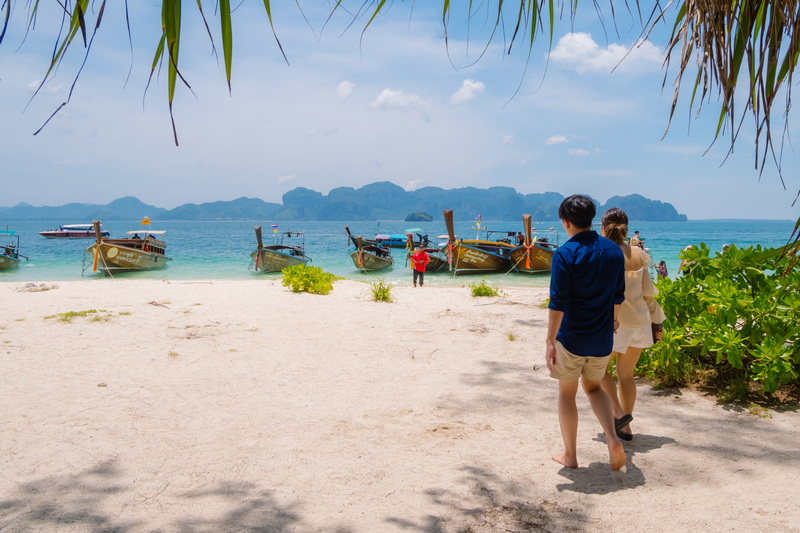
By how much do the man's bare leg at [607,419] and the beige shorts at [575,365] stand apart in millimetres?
83

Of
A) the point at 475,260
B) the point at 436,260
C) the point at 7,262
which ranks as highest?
the point at 475,260

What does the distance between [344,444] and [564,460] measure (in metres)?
1.40

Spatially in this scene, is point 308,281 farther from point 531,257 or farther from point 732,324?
point 531,257

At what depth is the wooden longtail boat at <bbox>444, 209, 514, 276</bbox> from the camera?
24047 millimetres

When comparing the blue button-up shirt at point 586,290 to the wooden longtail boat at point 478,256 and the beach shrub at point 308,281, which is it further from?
the wooden longtail boat at point 478,256

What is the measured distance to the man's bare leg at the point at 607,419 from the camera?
284 cm

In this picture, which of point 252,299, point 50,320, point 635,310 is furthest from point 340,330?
point 635,310

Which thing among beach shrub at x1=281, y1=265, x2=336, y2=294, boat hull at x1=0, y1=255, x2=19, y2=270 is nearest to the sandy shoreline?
beach shrub at x1=281, y1=265, x2=336, y2=294

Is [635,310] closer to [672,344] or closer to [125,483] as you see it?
[672,344]

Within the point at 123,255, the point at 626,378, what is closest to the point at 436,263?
the point at 123,255

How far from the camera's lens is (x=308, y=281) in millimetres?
10969

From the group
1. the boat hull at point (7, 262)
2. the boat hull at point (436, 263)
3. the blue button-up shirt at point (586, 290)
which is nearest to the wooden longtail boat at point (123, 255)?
the boat hull at point (7, 262)

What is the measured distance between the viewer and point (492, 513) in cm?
259

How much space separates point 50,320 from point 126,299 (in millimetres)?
2430
